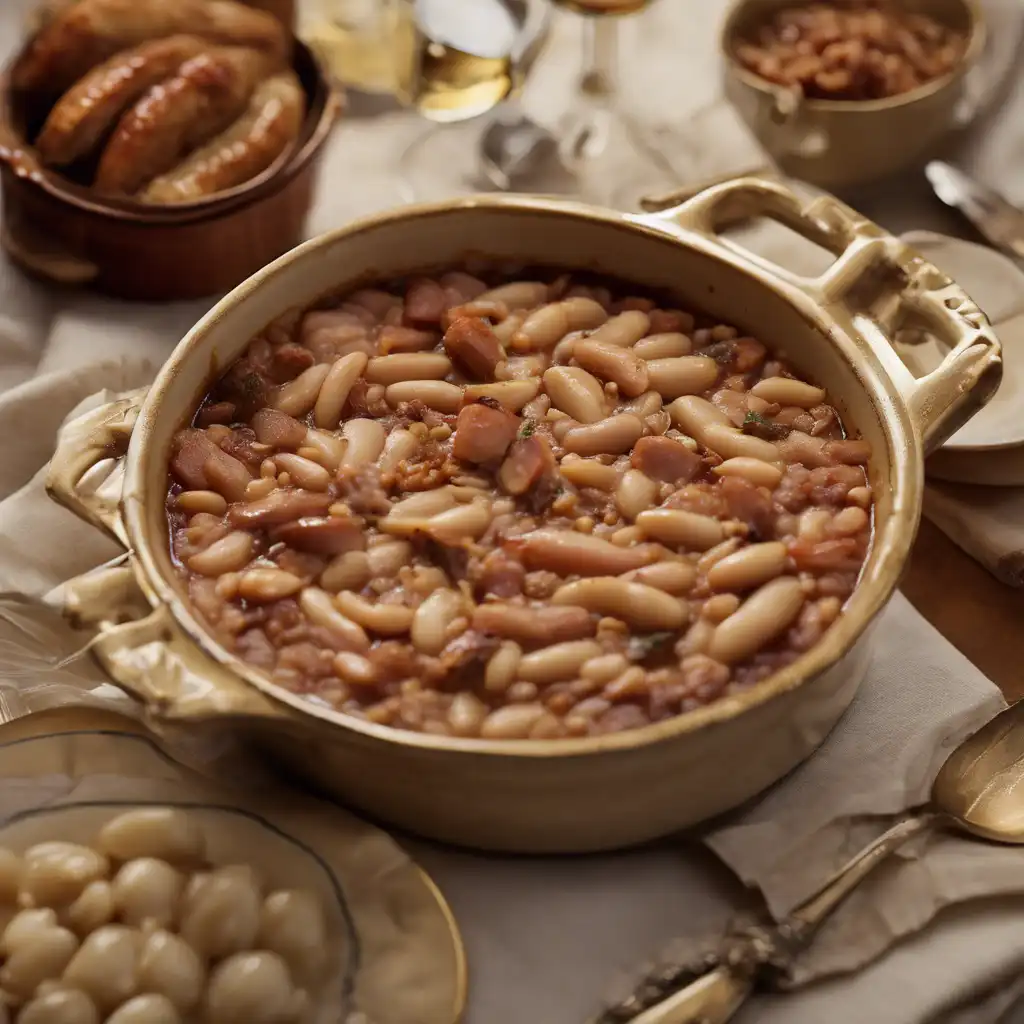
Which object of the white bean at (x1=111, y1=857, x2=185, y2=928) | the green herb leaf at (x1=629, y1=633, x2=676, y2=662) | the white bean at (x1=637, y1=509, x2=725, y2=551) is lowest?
the white bean at (x1=111, y1=857, x2=185, y2=928)

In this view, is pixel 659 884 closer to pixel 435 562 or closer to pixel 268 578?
pixel 435 562

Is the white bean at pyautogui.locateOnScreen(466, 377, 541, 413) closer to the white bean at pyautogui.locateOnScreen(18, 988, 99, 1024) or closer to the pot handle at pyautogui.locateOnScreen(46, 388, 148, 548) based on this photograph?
the pot handle at pyautogui.locateOnScreen(46, 388, 148, 548)

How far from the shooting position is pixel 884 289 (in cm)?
159

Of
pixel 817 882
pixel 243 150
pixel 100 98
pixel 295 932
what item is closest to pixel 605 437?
pixel 817 882

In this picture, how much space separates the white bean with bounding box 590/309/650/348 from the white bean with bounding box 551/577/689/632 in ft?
1.25

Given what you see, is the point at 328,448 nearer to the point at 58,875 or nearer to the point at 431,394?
the point at 431,394

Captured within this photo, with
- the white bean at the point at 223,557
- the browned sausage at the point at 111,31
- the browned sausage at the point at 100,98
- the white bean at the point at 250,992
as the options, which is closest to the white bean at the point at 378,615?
the white bean at the point at 223,557

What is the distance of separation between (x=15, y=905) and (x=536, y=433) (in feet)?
2.37

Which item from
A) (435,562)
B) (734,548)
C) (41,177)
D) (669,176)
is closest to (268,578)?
(435,562)

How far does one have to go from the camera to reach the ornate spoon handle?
1.26 meters

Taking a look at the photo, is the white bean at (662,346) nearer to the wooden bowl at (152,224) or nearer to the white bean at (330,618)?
the white bean at (330,618)

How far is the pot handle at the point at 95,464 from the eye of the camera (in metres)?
1.39

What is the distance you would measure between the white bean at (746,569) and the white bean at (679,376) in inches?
10.8

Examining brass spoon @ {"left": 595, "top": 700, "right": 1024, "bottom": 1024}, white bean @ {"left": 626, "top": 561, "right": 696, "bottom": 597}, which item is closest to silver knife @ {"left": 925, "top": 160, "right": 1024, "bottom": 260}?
brass spoon @ {"left": 595, "top": 700, "right": 1024, "bottom": 1024}
